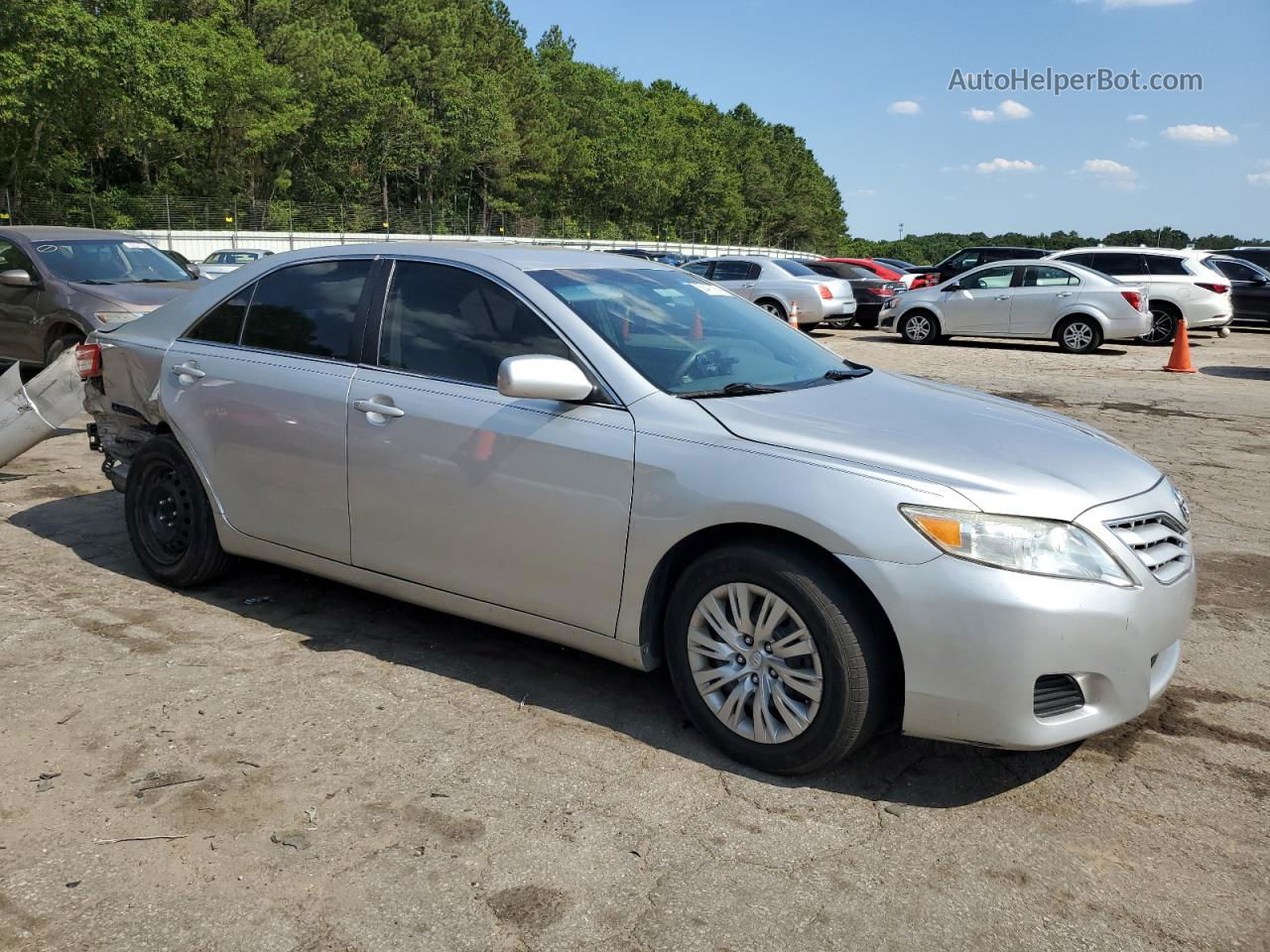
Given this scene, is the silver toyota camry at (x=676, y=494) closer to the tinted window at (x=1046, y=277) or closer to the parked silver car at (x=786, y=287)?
the tinted window at (x=1046, y=277)

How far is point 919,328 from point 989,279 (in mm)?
1550

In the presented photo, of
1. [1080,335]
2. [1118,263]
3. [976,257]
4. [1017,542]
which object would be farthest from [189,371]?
[976,257]

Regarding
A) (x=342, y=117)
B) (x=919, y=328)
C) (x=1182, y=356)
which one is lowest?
(x=919, y=328)

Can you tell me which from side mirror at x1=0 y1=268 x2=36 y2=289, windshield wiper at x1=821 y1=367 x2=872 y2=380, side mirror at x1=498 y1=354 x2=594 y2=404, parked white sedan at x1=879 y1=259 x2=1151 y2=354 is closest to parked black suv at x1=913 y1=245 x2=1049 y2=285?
parked white sedan at x1=879 y1=259 x2=1151 y2=354

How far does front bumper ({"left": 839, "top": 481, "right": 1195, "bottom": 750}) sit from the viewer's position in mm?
3156

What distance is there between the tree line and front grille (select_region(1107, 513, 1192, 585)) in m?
39.7

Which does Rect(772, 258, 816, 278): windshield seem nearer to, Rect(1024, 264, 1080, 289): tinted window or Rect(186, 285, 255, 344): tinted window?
Rect(1024, 264, 1080, 289): tinted window

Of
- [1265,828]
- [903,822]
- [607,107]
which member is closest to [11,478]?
[903,822]

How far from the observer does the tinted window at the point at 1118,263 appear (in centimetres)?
2027

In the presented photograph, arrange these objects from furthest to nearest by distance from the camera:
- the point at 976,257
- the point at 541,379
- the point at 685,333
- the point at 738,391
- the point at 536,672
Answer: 1. the point at 976,257
2. the point at 536,672
3. the point at 685,333
4. the point at 738,391
5. the point at 541,379

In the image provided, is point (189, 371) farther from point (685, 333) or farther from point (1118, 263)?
point (1118, 263)

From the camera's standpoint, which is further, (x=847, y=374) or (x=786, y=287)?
(x=786, y=287)

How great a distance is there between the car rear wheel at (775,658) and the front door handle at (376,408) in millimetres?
1344

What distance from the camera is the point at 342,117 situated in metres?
56.8
